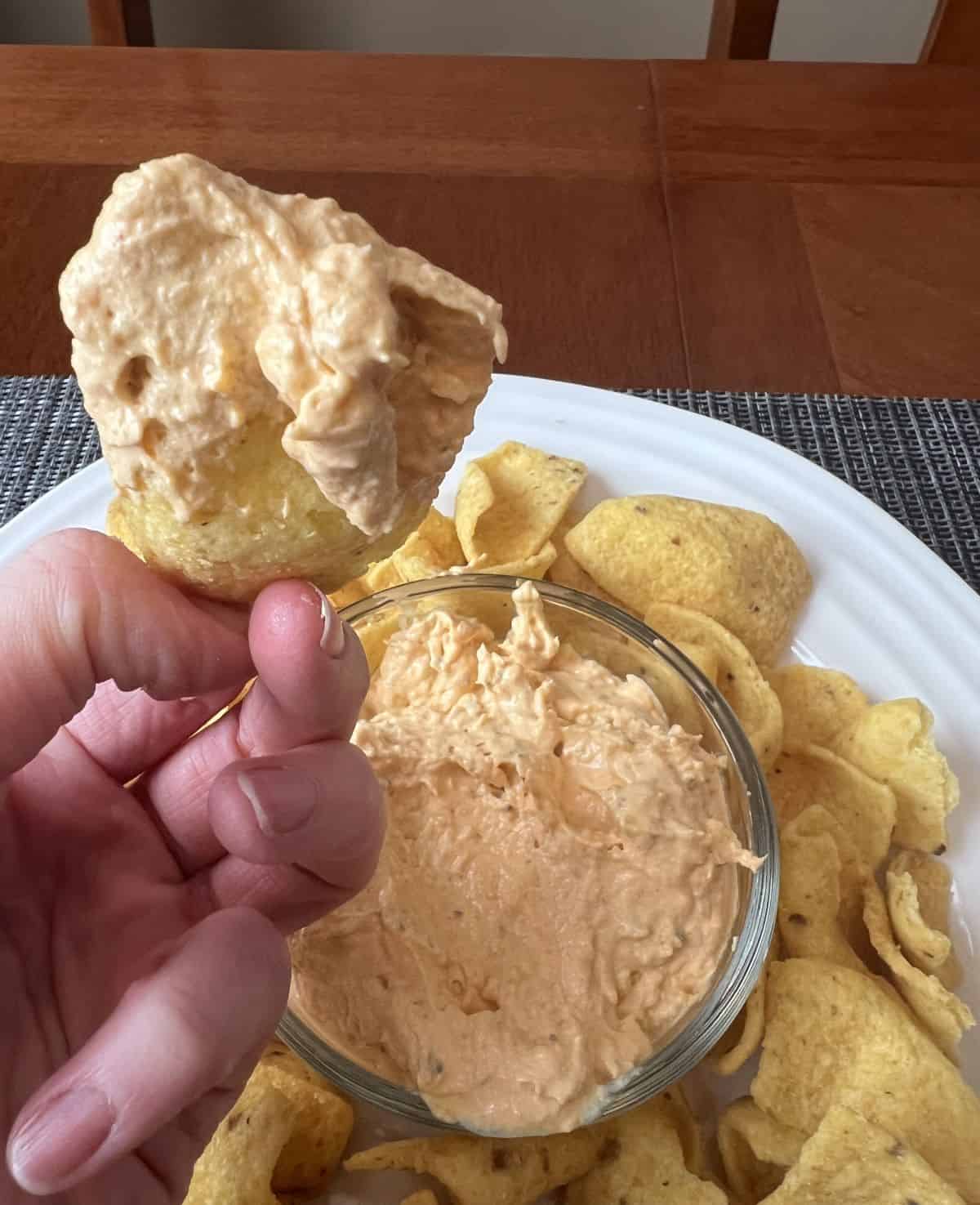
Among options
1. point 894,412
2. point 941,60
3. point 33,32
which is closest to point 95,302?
point 894,412

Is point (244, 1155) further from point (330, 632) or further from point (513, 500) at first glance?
point (513, 500)

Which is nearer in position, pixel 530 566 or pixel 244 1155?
pixel 244 1155

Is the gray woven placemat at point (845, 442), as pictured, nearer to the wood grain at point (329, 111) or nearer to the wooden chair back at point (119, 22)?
the wood grain at point (329, 111)

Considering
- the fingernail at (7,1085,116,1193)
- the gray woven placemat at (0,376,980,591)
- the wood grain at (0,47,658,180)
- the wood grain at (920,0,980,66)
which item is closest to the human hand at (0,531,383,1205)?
the fingernail at (7,1085,116,1193)

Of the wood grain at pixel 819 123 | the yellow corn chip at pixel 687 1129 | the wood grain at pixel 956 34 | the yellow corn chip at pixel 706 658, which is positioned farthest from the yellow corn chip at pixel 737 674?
the wood grain at pixel 956 34

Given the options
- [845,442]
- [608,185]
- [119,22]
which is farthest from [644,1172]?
[119,22]

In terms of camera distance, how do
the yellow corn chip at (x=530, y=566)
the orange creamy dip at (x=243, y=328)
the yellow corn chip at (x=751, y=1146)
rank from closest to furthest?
the orange creamy dip at (x=243, y=328) → the yellow corn chip at (x=751, y=1146) → the yellow corn chip at (x=530, y=566)

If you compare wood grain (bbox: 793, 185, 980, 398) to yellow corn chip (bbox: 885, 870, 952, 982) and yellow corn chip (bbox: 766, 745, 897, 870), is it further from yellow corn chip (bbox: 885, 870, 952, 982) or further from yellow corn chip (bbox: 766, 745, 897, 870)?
yellow corn chip (bbox: 885, 870, 952, 982)
